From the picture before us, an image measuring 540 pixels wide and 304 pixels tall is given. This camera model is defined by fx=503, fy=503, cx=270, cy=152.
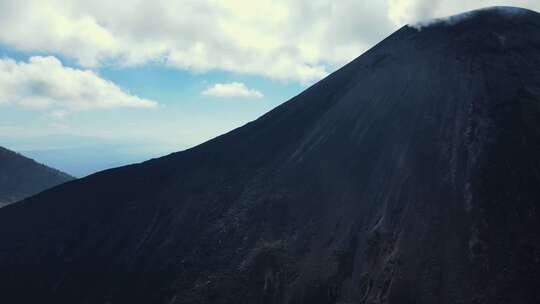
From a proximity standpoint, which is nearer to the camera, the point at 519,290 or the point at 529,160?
the point at 519,290

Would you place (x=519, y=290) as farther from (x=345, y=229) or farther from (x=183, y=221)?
(x=183, y=221)

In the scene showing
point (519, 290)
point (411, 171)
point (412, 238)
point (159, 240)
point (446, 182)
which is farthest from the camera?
point (159, 240)

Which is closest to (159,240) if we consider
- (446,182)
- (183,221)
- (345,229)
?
(183,221)

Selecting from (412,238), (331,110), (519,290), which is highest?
(331,110)

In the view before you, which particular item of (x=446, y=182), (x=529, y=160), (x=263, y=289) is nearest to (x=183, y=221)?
(x=263, y=289)

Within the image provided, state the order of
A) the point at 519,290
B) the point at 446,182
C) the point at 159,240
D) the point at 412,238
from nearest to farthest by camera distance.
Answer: the point at 519,290 < the point at 412,238 < the point at 446,182 < the point at 159,240

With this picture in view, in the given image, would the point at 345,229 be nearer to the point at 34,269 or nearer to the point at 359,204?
the point at 359,204

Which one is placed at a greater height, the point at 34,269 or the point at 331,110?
the point at 331,110
